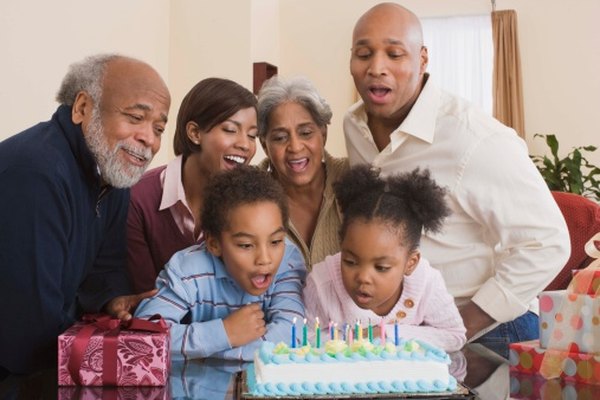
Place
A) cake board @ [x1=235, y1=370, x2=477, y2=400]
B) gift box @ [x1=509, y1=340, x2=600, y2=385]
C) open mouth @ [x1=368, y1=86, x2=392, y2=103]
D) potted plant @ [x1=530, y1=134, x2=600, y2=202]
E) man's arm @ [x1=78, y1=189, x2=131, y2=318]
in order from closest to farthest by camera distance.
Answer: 1. cake board @ [x1=235, y1=370, x2=477, y2=400]
2. gift box @ [x1=509, y1=340, x2=600, y2=385]
3. man's arm @ [x1=78, y1=189, x2=131, y2=318]
4. open mouth @ [x1=368, y1=86, x2=392, y2=103]
5. potted plant @ [x1=530, y1=134, x2=600, y2=202]

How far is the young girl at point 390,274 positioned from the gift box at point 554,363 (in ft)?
1.26

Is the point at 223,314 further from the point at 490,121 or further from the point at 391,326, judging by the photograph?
the point at 490,121

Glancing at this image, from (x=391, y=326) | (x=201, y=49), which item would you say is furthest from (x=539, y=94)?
(x=391, y=326)

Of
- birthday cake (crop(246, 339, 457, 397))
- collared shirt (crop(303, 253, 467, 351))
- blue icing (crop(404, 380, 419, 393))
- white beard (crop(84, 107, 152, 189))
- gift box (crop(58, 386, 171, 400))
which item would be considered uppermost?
white beard (crop(84, 107, 152, 189))

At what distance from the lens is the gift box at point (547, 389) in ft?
5.12

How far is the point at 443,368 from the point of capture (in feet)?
5.39

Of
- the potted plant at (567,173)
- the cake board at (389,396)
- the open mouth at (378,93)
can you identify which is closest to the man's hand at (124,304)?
the cake board at (389,396)

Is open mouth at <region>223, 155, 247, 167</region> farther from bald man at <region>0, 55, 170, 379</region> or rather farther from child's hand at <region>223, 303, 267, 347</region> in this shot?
child's hand at <region>223, 303, 267, 347</region>

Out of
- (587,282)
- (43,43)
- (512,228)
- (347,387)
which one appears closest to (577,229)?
(512,228)

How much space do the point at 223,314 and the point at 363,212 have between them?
49cm

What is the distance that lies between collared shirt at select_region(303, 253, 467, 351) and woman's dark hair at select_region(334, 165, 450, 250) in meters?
0.11

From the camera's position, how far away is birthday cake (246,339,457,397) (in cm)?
159

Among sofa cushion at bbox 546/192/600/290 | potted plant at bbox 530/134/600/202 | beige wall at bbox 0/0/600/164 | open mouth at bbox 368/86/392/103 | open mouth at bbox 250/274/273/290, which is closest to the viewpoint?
open mouth at bbox 250/274/273/290

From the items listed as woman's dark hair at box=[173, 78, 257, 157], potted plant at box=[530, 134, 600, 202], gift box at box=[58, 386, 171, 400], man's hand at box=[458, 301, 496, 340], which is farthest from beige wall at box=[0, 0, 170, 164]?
potted plant at box=[530, 134, 600, 202]
